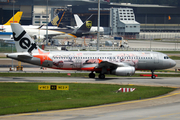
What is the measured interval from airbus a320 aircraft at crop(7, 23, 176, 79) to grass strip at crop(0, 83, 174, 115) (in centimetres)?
886

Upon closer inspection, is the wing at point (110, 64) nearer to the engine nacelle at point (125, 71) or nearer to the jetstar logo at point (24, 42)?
the engine nacelle at point (125, 71)

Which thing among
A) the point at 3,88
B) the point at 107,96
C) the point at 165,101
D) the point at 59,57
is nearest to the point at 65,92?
the point at 107,96

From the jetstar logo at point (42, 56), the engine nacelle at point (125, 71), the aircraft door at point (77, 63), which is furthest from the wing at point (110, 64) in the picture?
the jetstar logo at point (42, 56)

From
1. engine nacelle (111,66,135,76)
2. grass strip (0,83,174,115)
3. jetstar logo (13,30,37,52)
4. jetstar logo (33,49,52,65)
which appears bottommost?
grass strip (0,83,174,115)

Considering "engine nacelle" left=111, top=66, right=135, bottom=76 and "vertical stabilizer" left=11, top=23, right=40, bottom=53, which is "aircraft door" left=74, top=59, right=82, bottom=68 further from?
"vertical stabilizer" left=11, top=23, right=40, bottom=53

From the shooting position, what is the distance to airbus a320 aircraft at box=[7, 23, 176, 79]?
44750 millimetres

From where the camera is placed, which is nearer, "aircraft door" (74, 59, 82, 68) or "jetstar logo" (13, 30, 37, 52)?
"jetstar logo" (13, 30, 37, 52)

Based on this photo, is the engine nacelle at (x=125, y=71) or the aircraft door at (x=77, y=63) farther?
the aircraft door at (x=77, y=63)

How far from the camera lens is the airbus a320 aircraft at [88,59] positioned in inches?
1762

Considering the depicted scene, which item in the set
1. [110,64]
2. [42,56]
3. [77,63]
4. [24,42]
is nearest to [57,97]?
[42,56]

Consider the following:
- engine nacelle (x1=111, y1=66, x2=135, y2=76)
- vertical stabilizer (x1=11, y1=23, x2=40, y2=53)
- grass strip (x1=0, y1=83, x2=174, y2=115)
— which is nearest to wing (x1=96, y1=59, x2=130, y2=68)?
engine nacelle (x1=111, y1=66, x2=135, y2=76)

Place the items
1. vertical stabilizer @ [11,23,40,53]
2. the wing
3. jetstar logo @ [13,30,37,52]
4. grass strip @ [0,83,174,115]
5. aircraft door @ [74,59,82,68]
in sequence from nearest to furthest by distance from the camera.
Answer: grass strip @ [0,83,174,115] → the wing → vertical stabilizer @ [11,23,40,53] → jetstar logo @ [13,30,37,52] → aircraft door @ [74,59,82,68]

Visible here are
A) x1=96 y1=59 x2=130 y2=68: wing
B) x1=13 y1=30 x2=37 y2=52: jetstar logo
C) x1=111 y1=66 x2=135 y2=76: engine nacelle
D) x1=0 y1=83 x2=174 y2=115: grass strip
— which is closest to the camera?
x1=0 y1=83 x2=174 y2=115: grass strip

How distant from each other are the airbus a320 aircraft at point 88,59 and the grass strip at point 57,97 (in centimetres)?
886
